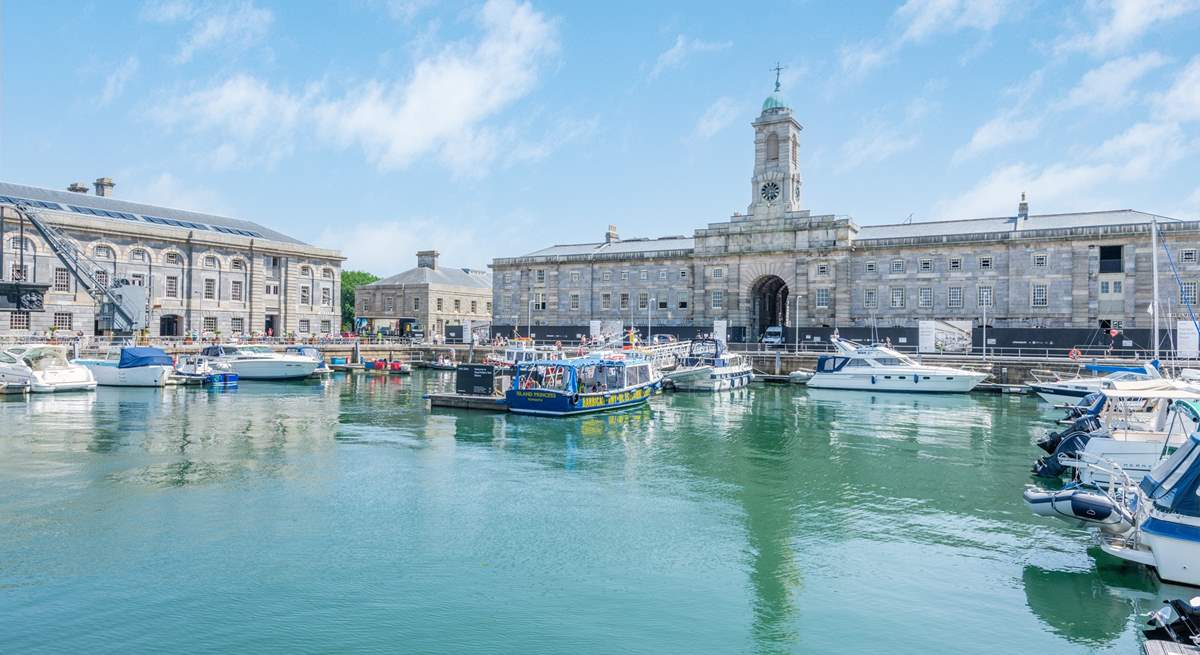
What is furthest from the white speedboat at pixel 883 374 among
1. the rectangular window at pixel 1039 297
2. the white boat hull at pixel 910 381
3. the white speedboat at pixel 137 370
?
the white speedboat at pixel 137 370

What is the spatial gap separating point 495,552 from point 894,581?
25.0 ft

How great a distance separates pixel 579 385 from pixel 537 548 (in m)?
21.6

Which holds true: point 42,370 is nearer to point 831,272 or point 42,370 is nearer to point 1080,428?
point 1080,428

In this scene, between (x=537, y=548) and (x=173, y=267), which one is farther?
(x=173, y=267)

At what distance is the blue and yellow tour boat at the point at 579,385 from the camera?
35969mm

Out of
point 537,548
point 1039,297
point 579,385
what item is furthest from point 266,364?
point 1039,297

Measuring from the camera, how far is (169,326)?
229 feet

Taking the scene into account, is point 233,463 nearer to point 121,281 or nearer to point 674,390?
point 674,390

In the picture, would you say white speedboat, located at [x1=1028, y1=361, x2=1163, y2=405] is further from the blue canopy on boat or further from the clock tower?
the blue canopy on boat

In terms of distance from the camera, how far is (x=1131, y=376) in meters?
35.5

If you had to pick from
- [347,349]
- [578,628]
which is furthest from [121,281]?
[578,628]

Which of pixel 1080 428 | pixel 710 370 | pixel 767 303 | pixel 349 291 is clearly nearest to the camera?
pixel 1080 428

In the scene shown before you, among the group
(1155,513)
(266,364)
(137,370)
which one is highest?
(266,364)

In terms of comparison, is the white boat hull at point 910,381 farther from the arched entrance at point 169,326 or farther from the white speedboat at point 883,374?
the arched entrance at point 169,326
